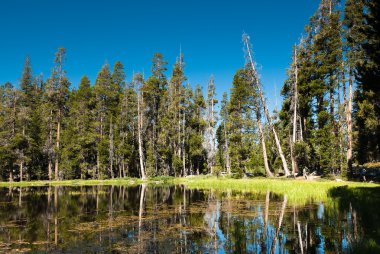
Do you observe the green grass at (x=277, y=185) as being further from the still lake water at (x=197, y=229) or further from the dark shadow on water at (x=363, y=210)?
the still lake water at (x=197, y=229)

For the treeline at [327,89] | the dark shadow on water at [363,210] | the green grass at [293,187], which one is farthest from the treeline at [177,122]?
the dark shadow on water at [363,210]

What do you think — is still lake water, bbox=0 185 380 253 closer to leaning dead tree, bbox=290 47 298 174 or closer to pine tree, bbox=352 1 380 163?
pine tree, bbox=352 1 380 163

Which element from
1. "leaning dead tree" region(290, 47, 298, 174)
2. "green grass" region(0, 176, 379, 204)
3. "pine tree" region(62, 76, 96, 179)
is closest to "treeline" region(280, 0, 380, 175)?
"leaning dead tree" region(290, 47, 298, 174)

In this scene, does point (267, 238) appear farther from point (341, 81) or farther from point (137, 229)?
point (341, 81)

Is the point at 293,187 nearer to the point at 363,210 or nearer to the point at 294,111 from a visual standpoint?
the point at 363,210

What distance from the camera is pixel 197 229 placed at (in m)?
12.4

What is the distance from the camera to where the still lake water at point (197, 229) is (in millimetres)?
9680

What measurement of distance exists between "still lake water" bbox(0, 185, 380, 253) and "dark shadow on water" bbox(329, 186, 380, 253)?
Result: 4 cm

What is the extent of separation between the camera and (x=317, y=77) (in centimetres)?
3622

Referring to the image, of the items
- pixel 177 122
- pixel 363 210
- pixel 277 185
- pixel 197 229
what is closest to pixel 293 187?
pixel 277 185

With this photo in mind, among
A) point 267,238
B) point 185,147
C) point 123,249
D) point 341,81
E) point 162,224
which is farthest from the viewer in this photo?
point 185,147

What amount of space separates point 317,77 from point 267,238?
2973 centimetres

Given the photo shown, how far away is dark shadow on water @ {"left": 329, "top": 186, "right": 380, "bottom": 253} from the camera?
27.1 ft

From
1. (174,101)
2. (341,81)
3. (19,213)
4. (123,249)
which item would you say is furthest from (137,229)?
(174,101)
